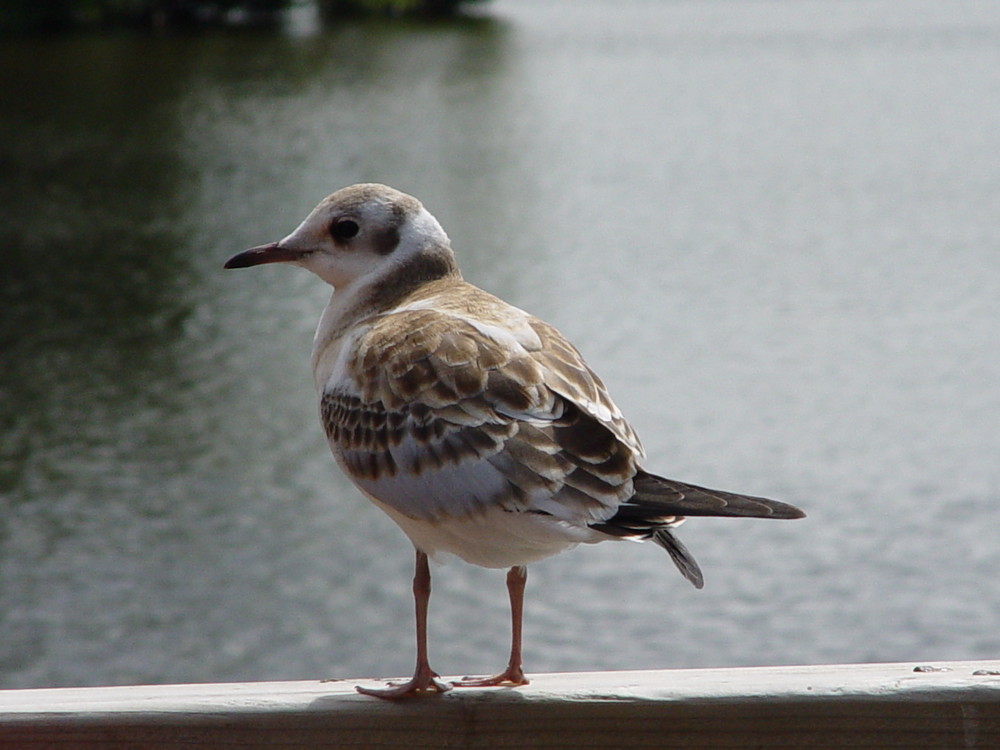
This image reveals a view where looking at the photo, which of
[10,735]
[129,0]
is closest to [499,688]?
[10,735]

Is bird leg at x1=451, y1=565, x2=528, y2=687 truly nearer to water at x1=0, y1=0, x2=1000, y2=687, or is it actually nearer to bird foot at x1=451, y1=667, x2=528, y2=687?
bird foot at x1=451, y1=667, x2=528, y2=687

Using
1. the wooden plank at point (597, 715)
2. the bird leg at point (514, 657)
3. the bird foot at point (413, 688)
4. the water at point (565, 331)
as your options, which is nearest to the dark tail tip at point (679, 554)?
the wooden plank at point (597, 715)

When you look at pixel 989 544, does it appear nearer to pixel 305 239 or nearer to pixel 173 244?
pixel 305 239

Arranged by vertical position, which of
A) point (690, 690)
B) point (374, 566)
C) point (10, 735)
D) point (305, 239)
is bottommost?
point (374, 566)

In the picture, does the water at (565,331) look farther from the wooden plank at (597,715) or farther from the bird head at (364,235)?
the wooden plank at (597,715)

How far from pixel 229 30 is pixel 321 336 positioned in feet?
264

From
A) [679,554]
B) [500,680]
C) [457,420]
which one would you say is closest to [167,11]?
[457,420]

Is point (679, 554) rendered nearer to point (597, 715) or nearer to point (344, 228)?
point (597, 715)

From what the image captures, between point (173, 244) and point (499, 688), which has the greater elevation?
point (499, 688)

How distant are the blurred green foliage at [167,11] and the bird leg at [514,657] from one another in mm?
75076

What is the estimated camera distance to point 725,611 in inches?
560

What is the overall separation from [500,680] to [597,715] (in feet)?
1.85

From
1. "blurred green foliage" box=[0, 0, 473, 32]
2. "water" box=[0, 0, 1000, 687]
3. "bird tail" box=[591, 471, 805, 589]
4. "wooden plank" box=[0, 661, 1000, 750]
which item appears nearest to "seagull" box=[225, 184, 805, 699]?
"bird tail" box=[591, 471, 805, 589]

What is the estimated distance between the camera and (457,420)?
353 cm
